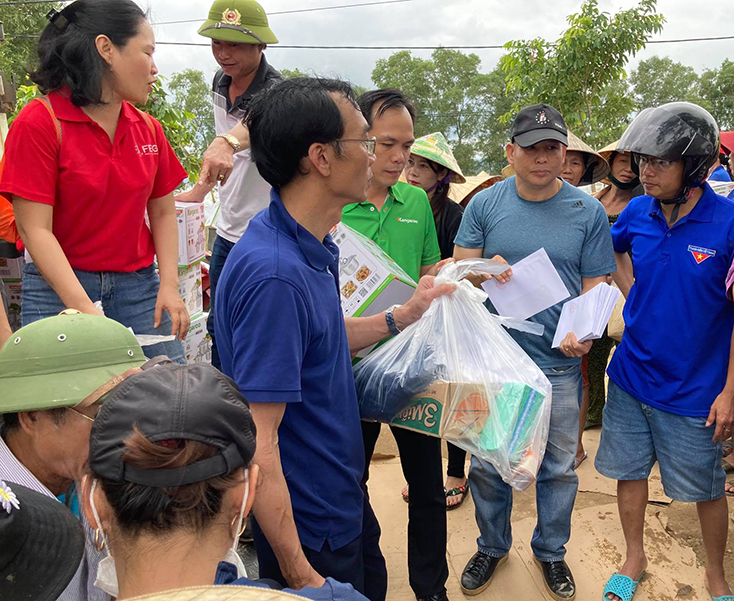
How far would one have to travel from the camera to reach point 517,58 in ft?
34.1

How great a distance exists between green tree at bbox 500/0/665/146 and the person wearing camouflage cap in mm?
9435

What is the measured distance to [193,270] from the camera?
344 cm

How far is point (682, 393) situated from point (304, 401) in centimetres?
163

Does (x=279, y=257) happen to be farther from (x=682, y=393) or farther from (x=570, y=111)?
(x=570, y=111)

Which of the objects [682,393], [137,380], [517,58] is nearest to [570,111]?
[517,58]

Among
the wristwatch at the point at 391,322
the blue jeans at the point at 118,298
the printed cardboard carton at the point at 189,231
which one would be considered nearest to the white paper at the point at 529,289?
the wristwatch at the point at 391,322

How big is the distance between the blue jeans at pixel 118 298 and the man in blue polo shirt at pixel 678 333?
1855 millimetres

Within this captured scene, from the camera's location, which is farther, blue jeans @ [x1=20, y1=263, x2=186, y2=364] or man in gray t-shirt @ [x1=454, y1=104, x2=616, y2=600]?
man in gray t-shirt @ [x1=454, y1=104, x2=616, y2=600]

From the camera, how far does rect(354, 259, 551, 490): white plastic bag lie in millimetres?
2043

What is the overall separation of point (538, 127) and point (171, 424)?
7.32 ft

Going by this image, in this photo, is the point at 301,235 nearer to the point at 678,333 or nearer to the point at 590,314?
the point at 590,314

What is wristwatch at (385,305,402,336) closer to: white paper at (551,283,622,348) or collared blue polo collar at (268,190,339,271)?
collared blue polo collar at (268,190,339,271)

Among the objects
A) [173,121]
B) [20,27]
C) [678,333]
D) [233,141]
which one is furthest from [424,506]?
[20,27]

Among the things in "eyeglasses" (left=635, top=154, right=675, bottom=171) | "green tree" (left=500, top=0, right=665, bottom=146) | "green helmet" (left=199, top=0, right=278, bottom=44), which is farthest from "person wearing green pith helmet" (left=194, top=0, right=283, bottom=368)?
"green tree" (left=500, top=0, right=665, bottom=146)
